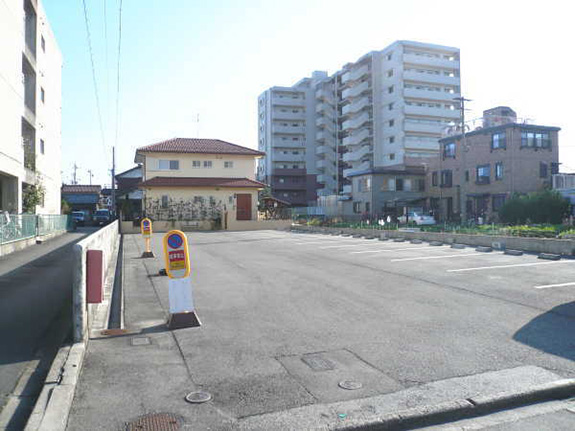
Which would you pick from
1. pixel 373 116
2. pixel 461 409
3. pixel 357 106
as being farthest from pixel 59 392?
pixel 357 106

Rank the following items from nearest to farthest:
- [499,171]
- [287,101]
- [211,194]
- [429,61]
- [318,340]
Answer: [318,340] < [499,171] < [211,194] < [429,61] < [287,101]

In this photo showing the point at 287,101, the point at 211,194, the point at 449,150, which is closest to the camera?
the point at 211,194

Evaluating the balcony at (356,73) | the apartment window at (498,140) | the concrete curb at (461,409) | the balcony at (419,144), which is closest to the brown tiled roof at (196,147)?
the apartment window at (498,140)

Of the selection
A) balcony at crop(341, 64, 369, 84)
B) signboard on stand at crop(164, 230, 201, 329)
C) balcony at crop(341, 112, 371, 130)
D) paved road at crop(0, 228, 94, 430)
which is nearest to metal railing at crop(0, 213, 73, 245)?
Result: paved road at crop(0, 228, 94, 430)

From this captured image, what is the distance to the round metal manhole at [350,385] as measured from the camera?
4168 millimetres

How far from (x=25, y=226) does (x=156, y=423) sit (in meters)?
20.7

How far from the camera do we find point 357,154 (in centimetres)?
7012

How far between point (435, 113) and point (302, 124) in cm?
2572

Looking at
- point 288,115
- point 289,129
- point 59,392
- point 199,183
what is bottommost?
point 59,392

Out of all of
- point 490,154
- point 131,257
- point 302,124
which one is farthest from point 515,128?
point 302,124

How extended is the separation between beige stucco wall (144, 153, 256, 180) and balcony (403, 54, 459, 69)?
105ft

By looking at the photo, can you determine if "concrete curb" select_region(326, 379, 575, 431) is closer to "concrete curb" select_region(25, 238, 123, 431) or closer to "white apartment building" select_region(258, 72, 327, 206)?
"concrete curb" select_region(25, 238, 123, 431)

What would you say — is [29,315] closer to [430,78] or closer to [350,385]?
[350,385]

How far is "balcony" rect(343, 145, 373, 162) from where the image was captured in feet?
226
